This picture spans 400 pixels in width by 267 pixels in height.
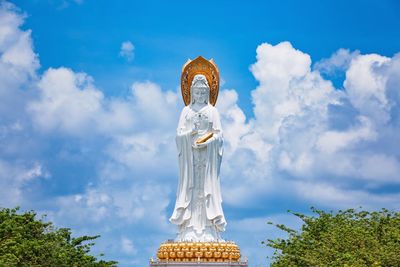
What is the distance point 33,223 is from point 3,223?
222 cm

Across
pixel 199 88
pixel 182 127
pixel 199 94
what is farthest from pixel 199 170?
pixel 199 88

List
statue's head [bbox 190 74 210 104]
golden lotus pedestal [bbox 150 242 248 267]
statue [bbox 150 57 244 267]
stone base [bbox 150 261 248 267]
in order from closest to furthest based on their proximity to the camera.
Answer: stone base [bbox 150 261 248 267] < golden lotus pedestal [bbox 150 242 248 267] < statue [bbox 150 57 244 267] < statue's head [bbox 190 74 210 104]

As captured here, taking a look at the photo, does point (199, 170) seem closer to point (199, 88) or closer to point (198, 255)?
point (199, 88)

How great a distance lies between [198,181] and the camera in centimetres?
3222

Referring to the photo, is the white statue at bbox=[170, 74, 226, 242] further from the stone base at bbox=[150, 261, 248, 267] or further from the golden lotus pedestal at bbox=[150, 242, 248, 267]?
the stone base at bbox=[150, 261, 248, 267]

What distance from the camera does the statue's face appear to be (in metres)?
32.4

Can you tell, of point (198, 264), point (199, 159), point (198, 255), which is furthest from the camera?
point (199, 159)

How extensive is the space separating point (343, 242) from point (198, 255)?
242 inches

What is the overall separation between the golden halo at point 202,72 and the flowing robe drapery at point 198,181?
74 centimetres

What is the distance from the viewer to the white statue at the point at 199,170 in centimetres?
3167

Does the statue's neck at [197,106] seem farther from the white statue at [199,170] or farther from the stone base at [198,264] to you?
the stone base at [198,264]

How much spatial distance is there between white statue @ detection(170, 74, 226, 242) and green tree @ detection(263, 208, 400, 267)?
397cm

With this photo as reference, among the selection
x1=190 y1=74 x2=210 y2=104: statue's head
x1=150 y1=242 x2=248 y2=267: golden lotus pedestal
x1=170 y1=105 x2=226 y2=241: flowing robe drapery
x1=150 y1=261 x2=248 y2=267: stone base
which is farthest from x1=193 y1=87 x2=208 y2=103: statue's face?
x1=150 y1=261 x2=248 y2=267: stone base

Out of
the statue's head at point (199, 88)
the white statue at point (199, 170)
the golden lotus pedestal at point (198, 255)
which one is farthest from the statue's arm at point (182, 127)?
the golden lotus pedestal at point (198, 255)
